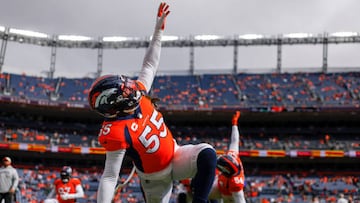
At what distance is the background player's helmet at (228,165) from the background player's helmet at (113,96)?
3.82 meters

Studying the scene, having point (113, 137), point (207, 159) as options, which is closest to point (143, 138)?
point (113, 137)

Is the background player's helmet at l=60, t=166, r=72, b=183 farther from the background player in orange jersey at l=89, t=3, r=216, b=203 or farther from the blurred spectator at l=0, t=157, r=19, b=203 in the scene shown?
the background player in orange jersey at l=89, t=3, r=216, b=203

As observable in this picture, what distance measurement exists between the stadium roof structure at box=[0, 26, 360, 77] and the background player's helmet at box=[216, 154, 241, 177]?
37.4 metres

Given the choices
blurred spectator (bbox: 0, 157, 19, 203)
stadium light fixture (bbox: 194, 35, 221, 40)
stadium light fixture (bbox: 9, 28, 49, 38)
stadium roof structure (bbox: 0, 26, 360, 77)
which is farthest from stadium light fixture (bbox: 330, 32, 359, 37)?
blurred spectator (bbox: 0, 157, 19, 203)

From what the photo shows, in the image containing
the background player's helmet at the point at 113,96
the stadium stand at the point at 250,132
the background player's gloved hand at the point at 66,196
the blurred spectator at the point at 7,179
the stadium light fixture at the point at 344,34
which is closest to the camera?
the background player's helmet at the point at 113,96

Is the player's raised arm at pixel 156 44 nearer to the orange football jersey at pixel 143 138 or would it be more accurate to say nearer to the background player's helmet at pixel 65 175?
the orange football jersey at pixel 143 138

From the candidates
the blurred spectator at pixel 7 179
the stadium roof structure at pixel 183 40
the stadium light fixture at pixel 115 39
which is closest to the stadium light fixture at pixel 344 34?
the stadium roof structure at pixel 183 40

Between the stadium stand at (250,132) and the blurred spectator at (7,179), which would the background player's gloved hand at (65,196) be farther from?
the stadium stand at (250,132)

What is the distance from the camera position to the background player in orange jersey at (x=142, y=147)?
4.06 metres

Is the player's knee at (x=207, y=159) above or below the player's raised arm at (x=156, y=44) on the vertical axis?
below

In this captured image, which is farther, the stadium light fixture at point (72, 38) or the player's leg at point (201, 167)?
the stadium light fixture at point (72, 38)

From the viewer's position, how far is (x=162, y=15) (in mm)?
5094

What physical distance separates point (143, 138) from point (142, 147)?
0.09 meters

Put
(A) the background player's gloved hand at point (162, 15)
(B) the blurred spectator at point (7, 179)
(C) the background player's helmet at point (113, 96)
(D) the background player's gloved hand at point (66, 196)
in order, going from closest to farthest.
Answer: (C) the background player's helmet at point (113, 96) < (A) the background player's gloved hand at point (162, 15) < (D) the background player's gloved hand at point (66, 196) < (B) the blurred spectator at point (7, 179)
